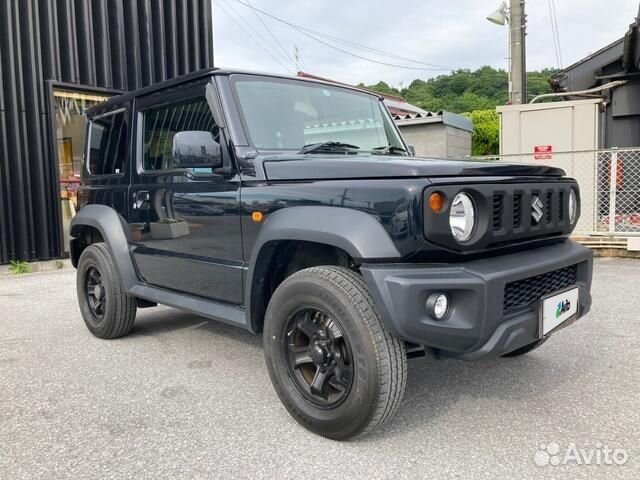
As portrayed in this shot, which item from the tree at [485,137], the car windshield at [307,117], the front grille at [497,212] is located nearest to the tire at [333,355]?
the front grille at [497,212]

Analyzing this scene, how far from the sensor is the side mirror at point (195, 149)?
2752 mm

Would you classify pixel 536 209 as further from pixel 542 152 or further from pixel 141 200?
pixel 542 152

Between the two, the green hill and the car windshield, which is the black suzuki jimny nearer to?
the car windshield

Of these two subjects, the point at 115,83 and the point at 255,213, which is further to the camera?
the point at 115,83

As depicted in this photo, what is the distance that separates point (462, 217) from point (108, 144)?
9.92ft

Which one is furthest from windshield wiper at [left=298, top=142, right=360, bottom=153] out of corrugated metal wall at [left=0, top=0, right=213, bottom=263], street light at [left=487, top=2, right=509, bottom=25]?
street light at [left=487, top=2, right=509, bottom=25]

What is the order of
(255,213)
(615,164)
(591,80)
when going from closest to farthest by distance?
1. (255,213)
2. (615,164)
3. (591,80)

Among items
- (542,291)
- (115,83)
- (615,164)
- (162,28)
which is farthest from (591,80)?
(542,291)

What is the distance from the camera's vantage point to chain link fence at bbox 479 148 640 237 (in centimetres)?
718

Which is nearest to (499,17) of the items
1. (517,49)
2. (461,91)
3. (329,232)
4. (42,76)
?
(517,49)

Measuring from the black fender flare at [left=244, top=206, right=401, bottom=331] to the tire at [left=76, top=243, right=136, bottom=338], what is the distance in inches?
64.6

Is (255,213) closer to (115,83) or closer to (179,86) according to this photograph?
(179,86)

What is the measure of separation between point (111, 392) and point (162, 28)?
7.58 meters

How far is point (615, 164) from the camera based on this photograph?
715cm
